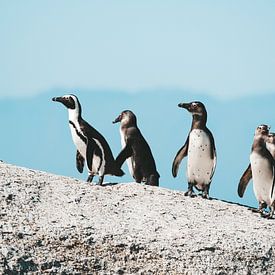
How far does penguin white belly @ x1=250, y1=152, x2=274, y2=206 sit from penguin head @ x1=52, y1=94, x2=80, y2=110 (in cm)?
250

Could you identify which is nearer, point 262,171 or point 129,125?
point 262,171

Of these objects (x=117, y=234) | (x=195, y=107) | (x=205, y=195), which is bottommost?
(x=117, y=234)

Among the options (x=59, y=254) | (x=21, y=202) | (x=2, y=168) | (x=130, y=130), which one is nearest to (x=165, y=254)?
(x=59, y=254)

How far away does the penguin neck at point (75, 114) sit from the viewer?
40.1 feet

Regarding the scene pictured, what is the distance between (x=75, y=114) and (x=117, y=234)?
10.8ft

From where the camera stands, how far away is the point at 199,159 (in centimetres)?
1166

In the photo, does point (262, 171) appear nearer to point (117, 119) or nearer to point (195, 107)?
point (195, 107)

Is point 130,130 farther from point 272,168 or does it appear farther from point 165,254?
point 165,254

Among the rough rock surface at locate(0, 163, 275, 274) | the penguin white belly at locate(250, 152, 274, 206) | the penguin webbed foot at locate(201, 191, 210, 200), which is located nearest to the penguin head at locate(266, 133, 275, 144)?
the penguin white belly at locate(250, 152, 274, 206)

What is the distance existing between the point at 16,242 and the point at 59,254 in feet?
1.43

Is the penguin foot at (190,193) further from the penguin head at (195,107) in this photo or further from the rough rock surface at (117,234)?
the penguin head at (195,107)

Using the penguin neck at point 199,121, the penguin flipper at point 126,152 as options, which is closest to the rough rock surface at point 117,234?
the penguin neck at point 199,121

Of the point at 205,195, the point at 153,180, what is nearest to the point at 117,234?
the point at 205,195

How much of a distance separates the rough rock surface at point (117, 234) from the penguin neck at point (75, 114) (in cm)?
169
